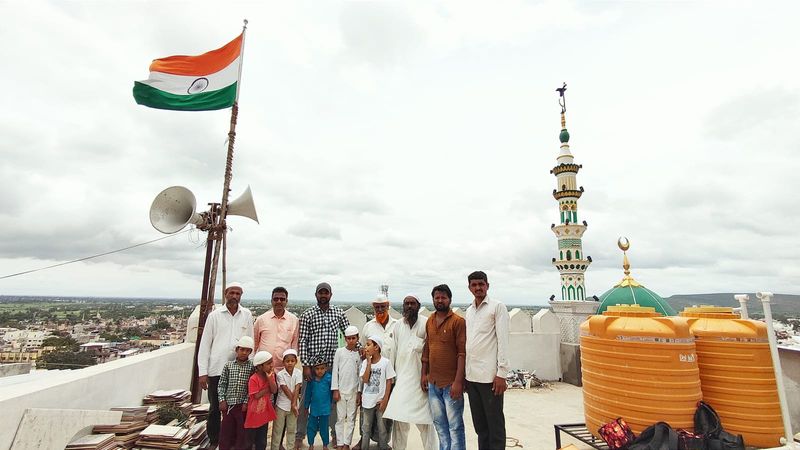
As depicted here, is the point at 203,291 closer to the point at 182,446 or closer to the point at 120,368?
the point at 120,368

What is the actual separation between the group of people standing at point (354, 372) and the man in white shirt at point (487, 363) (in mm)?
10

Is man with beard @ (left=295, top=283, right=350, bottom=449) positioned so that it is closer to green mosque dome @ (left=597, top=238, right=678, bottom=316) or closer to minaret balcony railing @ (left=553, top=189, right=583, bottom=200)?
green mosque dome @ (left=597, top=238, right=678, bottom=316)

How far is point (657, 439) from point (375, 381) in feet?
9.00

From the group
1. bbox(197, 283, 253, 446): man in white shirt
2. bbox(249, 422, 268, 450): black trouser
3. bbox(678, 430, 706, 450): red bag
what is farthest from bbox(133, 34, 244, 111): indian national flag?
bbox(678, 430, 706, 450): red bag

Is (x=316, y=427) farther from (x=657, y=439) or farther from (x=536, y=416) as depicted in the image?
(x=536, y=416)

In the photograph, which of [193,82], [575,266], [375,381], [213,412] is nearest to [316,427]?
[375,381]

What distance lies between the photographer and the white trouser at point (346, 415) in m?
4.25

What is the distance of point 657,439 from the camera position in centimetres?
321

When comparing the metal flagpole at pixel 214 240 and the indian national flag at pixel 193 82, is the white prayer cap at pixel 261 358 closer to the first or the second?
the metal flagpole at pixel 214 240

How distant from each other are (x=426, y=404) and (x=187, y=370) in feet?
13.7

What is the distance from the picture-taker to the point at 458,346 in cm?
388

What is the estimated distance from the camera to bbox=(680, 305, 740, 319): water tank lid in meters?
4.06

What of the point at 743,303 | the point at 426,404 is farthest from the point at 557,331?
the point at 426,404

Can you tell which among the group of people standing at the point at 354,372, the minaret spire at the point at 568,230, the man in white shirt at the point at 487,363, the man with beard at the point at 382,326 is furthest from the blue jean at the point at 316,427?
the minaret spire at the point at 568,230
